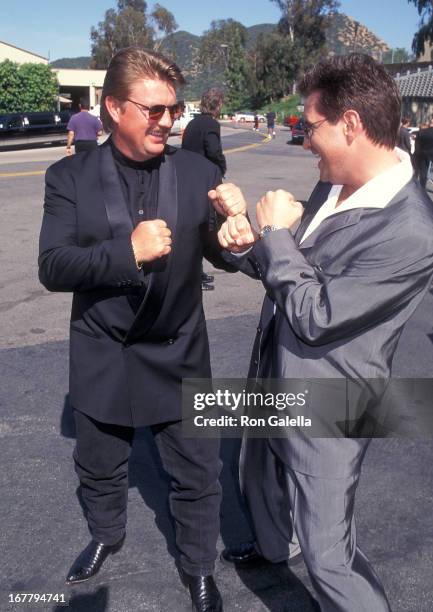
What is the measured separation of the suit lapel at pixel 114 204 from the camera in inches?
84.7

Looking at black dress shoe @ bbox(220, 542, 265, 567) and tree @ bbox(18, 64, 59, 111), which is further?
tree @ bbox(18, 64, 59, 111)

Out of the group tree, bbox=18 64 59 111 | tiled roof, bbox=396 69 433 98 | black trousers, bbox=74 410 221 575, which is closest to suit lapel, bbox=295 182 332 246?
black trousers, bbox=74 410 221 575

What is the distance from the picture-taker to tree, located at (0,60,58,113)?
4988cm

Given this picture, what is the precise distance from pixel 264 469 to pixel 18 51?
191 feet

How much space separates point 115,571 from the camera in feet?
8.97

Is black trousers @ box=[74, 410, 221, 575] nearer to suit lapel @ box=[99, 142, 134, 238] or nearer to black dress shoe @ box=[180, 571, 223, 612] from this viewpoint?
black dress shoe @ box=[180, 571, 223, 612]

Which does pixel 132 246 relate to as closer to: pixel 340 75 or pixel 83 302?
pixel 83 302

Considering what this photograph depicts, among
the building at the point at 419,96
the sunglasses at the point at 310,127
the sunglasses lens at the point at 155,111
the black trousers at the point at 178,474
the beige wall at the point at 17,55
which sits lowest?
the black trousers at the point at 178,474

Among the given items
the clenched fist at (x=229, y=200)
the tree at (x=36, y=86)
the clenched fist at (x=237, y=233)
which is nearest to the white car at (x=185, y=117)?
the clenched fist at (x=229, y=200)

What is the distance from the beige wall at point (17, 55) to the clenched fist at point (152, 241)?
57.1m

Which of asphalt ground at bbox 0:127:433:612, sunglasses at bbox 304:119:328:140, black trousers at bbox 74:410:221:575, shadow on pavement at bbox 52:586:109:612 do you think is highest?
sunglasses at bbox 304:119:328:140

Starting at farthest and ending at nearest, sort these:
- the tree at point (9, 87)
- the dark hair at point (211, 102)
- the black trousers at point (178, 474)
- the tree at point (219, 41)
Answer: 1. the tree at point (219, 41)
2. the tree at point (9, 87)
3. the dark hair at point (211, 102)
4. the black trousers at point (178, 474)

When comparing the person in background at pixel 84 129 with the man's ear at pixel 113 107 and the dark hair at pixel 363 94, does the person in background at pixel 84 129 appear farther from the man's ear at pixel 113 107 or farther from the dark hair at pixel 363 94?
the dark hair at pixel 363 94

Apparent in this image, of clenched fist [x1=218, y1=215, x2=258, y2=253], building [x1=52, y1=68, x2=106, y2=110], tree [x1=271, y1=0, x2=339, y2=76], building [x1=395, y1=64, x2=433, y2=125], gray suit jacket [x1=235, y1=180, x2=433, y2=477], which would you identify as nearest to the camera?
gray suit jacket [x1=235, y1=180, x2=433, y2=477]
